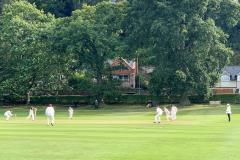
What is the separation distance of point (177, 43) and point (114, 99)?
738 inches

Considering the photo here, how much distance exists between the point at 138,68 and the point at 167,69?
90.3 feet

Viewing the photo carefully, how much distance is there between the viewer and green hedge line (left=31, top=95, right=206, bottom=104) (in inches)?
3871

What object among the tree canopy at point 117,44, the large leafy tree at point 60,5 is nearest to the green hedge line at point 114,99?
the tree canopy at point 117,44

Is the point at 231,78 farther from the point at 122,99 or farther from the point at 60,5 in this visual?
the point at 60,5

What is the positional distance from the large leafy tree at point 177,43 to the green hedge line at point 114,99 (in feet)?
15.1

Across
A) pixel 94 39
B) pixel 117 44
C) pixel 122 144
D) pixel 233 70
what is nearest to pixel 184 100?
pixel 117 44

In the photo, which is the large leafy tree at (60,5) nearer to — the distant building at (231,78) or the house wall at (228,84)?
the distant building at (231,78)

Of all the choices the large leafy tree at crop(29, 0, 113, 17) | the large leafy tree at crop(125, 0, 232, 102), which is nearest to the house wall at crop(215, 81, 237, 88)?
the large leafy tree at crop(125, 0, 232, 102)

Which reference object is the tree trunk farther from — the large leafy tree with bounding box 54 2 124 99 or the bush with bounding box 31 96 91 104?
the bush with bounding box 31 96 91 104

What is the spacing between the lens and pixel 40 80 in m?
101

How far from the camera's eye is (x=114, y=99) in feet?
333

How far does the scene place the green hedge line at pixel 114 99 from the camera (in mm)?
98312

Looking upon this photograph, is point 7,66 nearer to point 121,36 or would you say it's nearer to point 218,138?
point 121,36

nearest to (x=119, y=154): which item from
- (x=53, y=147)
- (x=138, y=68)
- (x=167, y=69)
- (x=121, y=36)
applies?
(x=53, y=147)
